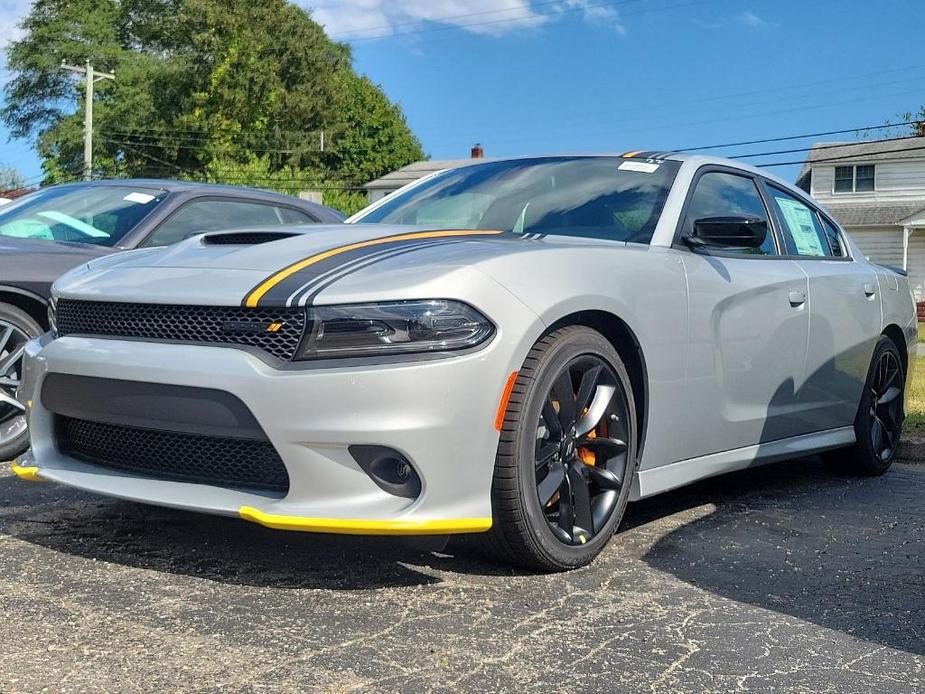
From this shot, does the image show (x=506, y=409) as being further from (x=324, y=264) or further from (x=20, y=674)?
(x=20, y=674)

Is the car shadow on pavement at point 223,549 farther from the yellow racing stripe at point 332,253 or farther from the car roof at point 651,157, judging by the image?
the car roof at point 651,157

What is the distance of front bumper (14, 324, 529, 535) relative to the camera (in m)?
2.94

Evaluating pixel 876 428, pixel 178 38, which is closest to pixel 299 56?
pixel 178 38

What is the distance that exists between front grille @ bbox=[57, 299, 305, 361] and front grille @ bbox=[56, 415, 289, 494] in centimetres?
28

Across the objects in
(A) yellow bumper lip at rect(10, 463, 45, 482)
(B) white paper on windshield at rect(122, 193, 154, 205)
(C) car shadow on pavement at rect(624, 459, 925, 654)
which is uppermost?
(B) white paper on windshield at rect(122, 193, 154, 205)

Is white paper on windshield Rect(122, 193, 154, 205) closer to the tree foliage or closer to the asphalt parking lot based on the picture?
the asphalt parking lot

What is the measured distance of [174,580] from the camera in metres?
3.20

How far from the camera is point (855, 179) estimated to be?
3638cm

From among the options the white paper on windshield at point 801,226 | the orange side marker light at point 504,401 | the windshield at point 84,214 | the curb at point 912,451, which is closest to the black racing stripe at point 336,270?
the orange side marker light at point 504,401

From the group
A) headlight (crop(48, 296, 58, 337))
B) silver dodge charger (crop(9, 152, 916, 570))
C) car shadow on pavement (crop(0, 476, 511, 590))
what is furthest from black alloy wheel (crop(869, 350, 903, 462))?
headlight (crop(48, 296, 58, 337))

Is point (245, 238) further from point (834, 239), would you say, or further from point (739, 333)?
point (834, 239)

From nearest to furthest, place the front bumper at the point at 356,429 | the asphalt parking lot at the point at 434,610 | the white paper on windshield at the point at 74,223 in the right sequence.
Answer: the asphalt parking lot at the point at 434,610, the front bumper at the point at 356,429, the white paper on windshield at the point at 74,223

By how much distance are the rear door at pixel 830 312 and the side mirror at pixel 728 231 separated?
869mm

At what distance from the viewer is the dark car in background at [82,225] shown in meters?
5.14
